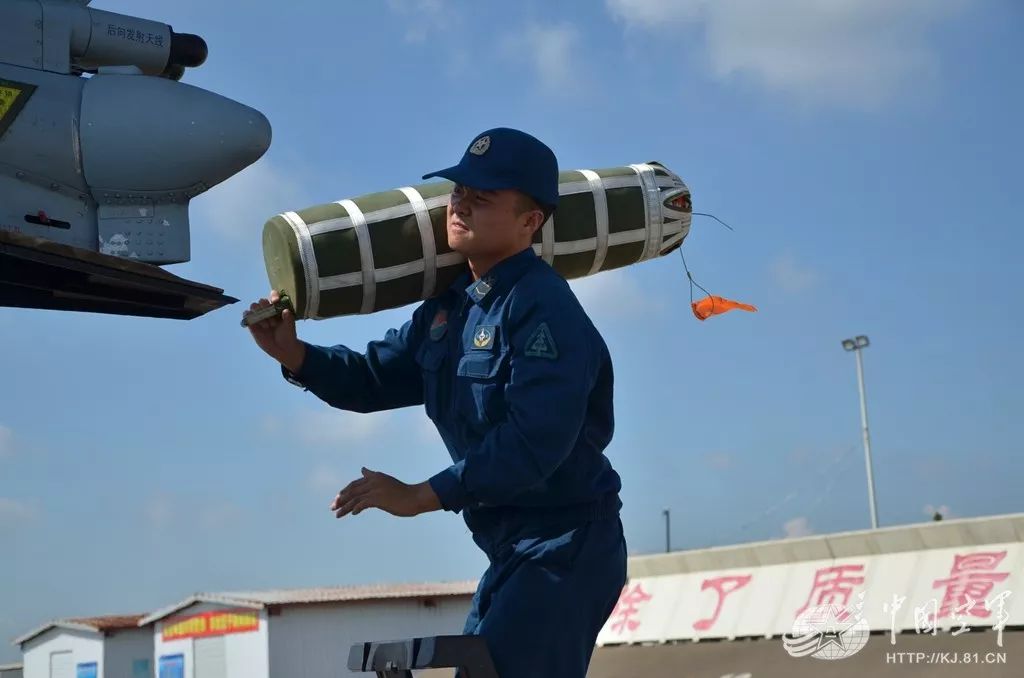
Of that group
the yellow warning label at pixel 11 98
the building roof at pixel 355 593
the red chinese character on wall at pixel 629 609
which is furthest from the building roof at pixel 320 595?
the yellow warning label at pixel 11 98

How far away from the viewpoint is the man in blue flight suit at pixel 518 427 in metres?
2.77

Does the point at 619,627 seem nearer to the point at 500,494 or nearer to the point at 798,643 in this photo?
the point at 798,643

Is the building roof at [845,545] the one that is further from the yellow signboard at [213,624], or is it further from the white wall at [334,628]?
the yellow signboard at [213,624]

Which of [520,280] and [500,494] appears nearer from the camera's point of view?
[500,494]

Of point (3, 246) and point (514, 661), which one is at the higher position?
point (3, 246)

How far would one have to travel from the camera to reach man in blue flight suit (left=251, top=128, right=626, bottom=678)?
2.77 metres

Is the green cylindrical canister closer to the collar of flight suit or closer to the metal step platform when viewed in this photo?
the collar of flight suit

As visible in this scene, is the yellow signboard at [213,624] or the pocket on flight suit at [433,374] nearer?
the pocket on flight suit at [433,374]

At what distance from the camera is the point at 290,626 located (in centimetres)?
2834

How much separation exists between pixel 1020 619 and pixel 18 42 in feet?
36.0

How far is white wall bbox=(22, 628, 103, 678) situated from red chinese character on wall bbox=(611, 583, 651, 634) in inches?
781

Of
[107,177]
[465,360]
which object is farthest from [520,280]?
[107,177]

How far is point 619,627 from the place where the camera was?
18.1 m

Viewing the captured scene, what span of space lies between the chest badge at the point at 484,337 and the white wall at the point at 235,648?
86.6 feet
